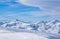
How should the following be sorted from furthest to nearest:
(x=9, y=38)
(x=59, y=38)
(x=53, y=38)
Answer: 1. (x=53, y=38)
2. (x=59, y=38)
3. (x=9, y=38)

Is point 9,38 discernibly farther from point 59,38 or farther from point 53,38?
point 53,38

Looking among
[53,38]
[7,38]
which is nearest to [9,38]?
[7,38]

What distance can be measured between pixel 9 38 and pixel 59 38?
34863 mm

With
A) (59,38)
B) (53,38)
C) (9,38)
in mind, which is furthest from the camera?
(53,38)

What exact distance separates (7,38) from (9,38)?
1245 mm

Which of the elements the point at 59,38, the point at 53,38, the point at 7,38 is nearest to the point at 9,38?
the point at 7,38

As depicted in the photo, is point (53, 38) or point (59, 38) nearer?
point (59, 38)

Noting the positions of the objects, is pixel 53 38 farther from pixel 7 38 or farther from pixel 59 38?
pixel 7 38

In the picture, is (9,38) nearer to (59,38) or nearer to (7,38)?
(7,38)

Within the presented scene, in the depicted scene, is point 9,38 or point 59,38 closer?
point 9,38

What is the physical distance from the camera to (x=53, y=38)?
99.2 metres

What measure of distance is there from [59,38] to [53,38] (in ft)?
76.8

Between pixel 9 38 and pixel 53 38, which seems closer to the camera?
pixel 9 38

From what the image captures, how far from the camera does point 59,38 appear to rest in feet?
249
